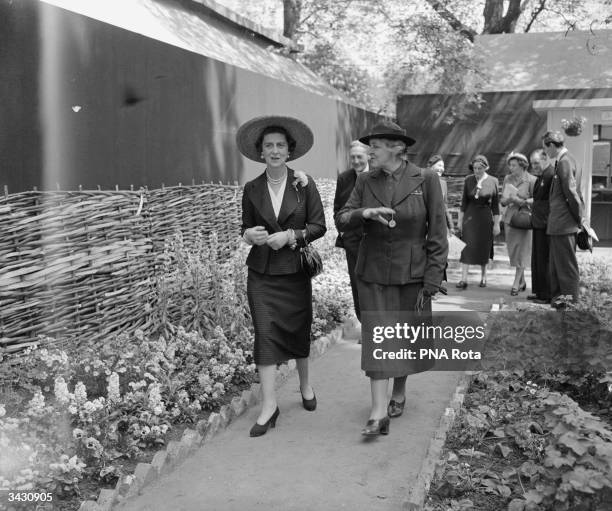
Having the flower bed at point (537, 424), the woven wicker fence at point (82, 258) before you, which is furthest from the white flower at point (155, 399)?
the flower bed at point (537, 424)

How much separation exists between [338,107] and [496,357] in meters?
9.87

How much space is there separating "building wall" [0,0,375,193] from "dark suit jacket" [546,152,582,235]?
12.4ft

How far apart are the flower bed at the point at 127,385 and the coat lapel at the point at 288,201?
123 cm

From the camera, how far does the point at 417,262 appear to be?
4934mm

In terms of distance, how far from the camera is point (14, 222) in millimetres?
5152

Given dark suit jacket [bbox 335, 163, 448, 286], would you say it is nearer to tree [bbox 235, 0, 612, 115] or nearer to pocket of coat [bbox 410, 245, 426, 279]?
pocket of coat [bbox 410, 245, 426, 279]

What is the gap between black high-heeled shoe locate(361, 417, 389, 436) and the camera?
188 inches

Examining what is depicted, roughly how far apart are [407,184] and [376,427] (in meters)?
1.57

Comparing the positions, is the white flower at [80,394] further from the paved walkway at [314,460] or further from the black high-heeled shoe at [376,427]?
the black high-heeled shoe at [376,427]

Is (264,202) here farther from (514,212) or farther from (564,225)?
(514,212)

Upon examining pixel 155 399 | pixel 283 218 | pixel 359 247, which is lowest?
pixel 155 399

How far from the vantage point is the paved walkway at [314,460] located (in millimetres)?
3971

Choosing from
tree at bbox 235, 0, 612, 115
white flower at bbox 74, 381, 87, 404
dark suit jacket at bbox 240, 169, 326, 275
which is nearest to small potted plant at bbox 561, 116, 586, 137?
tree at bbox 235, 0, 612, 115

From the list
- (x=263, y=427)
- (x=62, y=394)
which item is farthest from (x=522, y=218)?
(x=62, y=394)
